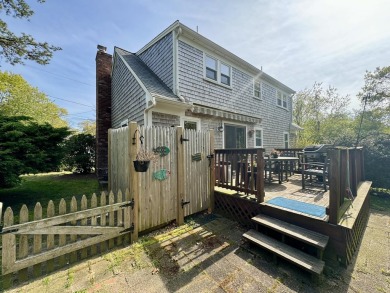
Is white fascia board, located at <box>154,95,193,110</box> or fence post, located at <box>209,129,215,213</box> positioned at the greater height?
white fascia board, located at <box>154,95,193,110</box>

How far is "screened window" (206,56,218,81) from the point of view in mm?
8109

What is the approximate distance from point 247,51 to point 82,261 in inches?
471

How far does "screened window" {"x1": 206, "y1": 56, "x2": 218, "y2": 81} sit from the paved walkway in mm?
7119

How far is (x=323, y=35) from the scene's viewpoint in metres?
6.98

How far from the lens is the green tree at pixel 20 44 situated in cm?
742

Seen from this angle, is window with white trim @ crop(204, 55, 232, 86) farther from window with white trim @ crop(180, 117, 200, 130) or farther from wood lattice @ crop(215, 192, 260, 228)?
wood lattice @ crop(215, 192, 260, 228)

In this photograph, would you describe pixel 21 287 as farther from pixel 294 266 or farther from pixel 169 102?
pixel 169 102

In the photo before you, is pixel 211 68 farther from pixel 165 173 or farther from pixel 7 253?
pixel 7 253

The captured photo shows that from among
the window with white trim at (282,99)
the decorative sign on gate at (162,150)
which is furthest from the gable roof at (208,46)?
the decorative sign on gate at (162,150)

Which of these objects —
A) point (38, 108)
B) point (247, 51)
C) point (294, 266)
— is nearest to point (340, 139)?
point (247, 51)

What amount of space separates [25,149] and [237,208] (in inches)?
236

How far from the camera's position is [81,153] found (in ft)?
35.6

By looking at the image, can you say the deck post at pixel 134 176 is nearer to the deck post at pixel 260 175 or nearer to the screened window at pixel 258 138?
the deck post at pixel 260 175

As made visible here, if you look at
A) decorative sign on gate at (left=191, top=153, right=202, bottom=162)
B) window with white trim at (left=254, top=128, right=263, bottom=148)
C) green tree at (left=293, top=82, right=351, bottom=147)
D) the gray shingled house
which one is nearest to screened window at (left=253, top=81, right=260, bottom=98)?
the gray shingled house
